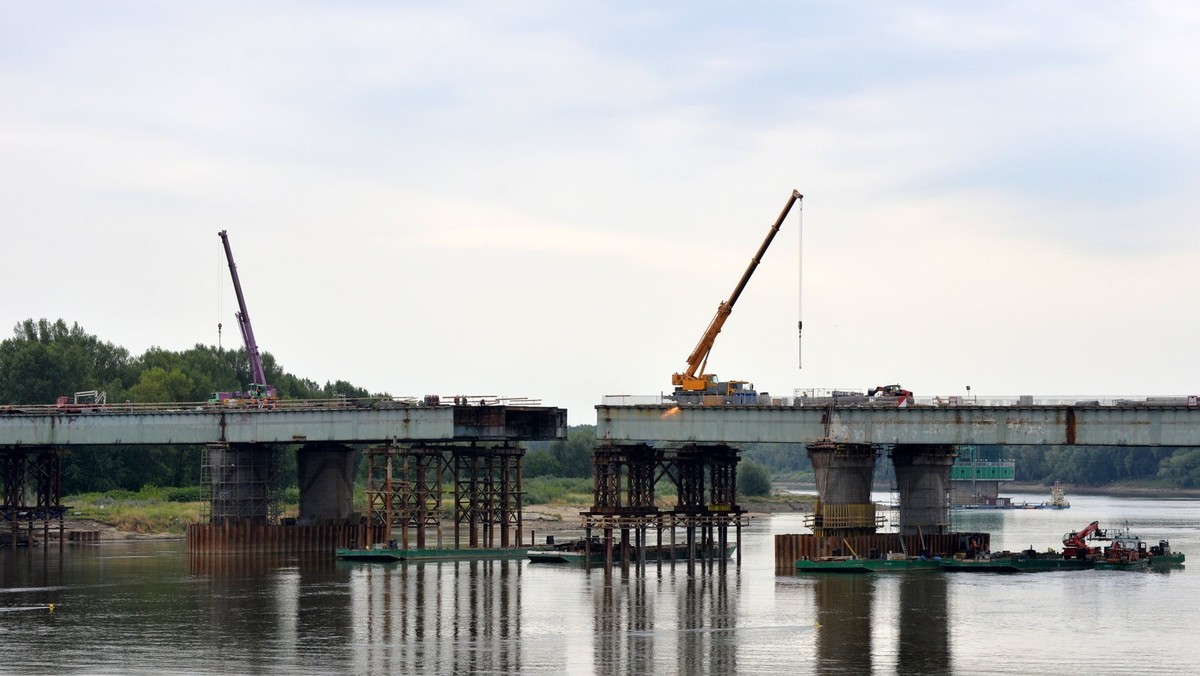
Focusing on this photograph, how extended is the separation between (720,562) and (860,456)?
13704mm

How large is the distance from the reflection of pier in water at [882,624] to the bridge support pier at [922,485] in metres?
7.09

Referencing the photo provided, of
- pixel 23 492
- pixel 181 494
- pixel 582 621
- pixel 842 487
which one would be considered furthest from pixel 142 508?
pixel 582 621

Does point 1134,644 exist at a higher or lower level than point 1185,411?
lower

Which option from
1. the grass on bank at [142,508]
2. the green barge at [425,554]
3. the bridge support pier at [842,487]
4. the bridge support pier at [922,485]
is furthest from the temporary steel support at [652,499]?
the grass on bank at [142,508]

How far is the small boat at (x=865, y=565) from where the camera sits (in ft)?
357

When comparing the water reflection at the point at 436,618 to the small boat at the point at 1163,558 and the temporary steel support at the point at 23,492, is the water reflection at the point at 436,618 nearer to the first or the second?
the temporary steel support at the point at 23,492

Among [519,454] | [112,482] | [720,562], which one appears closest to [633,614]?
[720,562]

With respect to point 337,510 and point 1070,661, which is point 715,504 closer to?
point 337,510

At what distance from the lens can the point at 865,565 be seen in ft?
357

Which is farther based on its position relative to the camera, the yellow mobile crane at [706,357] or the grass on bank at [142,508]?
the grass on bank at [142,508]

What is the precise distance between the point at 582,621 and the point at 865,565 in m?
30.8

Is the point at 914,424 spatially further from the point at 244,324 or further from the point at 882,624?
the point at 244,324

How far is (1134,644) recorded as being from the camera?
73438 mm

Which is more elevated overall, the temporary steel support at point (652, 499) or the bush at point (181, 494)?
the temporary steel support at point (652, 499)
